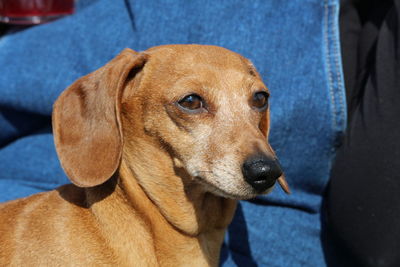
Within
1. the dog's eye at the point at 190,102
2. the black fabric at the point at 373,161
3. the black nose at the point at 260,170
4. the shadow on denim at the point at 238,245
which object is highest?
the dog's eye at the point at 190,102

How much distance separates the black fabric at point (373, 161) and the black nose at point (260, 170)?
0.89 meters

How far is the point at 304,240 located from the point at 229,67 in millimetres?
1255

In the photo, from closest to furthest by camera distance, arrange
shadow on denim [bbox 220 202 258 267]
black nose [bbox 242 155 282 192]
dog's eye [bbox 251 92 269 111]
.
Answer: black nose [bbox 242 155 282 192] → dog's eye [bbox 251 92 269 111] → shadow on denim [bbox 220 202 258 267]

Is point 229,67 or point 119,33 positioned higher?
point 229,67

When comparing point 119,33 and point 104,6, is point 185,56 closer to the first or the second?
point 119,33

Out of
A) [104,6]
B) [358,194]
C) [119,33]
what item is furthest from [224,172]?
[104,6]

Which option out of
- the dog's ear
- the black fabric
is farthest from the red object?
the black fabric

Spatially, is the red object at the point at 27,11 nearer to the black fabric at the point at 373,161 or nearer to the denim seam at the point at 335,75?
the denim seam at the point at 335,75

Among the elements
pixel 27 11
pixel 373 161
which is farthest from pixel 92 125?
pixel 27 11

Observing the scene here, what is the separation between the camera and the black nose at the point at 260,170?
169 centimetres

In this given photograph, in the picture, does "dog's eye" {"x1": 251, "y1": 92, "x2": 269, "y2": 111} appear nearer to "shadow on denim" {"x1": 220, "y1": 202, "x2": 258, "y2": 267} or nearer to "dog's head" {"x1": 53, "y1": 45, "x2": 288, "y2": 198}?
"dog's head" {"x1": 53, "y1": 45, "x2": 288, "y2": 198}

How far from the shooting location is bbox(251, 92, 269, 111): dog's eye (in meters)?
2.08

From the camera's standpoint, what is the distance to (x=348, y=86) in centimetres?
285

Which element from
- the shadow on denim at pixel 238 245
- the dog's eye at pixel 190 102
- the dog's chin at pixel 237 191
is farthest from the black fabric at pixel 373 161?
the dog's eye at pixel 190 102
